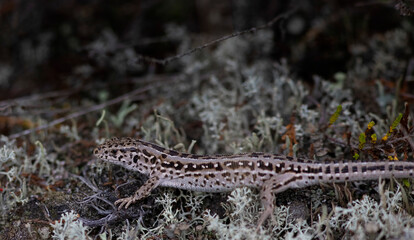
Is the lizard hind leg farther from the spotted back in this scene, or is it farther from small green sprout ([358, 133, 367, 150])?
the spotted back

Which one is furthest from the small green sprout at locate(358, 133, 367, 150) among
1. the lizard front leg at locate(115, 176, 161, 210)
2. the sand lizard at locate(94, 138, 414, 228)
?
the lizard front leg at locate(115, 176, 161, 210)

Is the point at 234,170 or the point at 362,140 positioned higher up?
the point at 362,140

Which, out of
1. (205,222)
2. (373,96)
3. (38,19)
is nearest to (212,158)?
(205,222)

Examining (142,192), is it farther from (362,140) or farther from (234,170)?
(362,140)

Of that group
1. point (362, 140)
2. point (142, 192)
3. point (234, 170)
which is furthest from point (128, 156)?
point (362, 140)

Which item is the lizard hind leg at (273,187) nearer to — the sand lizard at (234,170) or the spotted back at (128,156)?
the sand lizard at (234,170)

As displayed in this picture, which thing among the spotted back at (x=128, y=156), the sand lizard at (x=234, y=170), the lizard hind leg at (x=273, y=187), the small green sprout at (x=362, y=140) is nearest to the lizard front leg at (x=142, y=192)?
the sand lizard at (x=234, y=170)

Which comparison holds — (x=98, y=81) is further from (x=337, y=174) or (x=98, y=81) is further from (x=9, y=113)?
(x=337, y=174)

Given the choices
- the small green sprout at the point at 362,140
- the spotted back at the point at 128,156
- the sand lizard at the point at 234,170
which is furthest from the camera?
the spotted back at the point at 128,156
